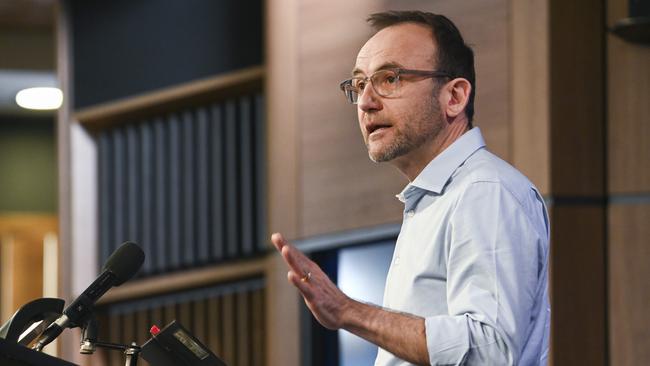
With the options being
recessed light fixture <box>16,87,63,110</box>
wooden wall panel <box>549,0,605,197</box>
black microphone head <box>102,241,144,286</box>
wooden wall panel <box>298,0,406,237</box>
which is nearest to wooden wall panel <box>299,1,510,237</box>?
wooden wall panel <box>298,0,406,237</box>

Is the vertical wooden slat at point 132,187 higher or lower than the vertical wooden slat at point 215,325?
higher

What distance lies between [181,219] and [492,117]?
7.43 feet

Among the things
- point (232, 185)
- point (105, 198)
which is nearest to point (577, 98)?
point (232, 185)

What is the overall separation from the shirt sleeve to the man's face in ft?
0.58

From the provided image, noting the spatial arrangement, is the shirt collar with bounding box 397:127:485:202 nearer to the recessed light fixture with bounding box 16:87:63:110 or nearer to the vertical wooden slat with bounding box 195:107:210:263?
the vertical wooden slat with bounding box 195:107:210:263

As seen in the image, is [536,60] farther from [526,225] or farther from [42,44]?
[42,44]

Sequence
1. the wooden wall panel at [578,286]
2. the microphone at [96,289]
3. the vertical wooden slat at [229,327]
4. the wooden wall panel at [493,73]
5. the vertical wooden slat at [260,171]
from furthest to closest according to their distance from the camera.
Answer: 1. the vertical wooden slat at [229,327]
2. the vertical wooden slat at [260,171]
3. the wooden wall panel at [493,73]
4. the wooden wall panel at [578,286]
5. the microphone at [96,289]

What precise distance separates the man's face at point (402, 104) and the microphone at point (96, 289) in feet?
1.26

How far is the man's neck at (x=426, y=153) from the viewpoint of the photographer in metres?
1.98

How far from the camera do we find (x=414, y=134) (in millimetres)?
1971

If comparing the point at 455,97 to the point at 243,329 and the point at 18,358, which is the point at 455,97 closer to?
the point at 18,358

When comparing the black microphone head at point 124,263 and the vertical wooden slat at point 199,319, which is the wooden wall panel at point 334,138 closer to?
the vertical wooden slat at point 199,319

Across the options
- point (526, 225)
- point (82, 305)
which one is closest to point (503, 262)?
point (526, 225)

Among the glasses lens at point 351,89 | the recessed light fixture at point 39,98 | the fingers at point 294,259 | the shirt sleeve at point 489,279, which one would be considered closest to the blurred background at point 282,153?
the recessed light fixture at point 39,98
